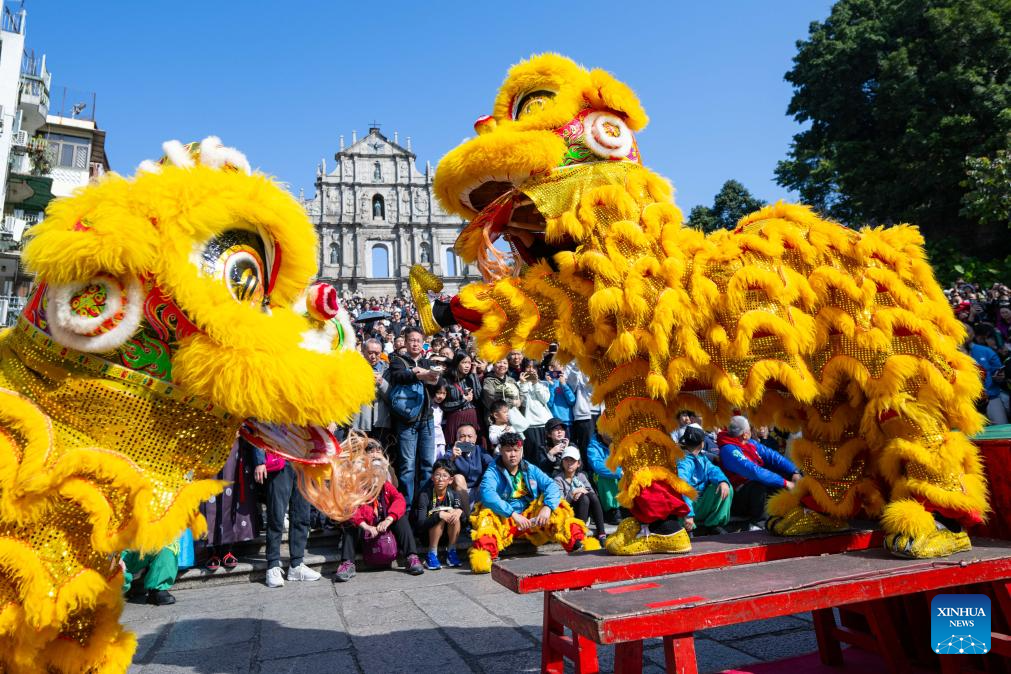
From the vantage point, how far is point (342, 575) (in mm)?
4770

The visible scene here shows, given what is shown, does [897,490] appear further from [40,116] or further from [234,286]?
[40,116]

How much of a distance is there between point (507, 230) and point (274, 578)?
3.36 meters

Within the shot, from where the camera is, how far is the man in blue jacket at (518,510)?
524 centimetres

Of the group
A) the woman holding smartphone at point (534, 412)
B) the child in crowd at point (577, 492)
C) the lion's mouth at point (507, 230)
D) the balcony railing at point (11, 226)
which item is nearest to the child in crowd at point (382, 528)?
the child in crowd at point (577, 492)

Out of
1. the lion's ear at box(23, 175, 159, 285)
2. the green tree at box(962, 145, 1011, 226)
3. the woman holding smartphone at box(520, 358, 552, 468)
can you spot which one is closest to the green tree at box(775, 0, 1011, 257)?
the green tree at box(962, 145, 1011, 226)

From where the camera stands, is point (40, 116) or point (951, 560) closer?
point (951, 560)

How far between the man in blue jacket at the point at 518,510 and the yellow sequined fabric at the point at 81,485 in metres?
3.73

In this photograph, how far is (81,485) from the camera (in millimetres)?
1478

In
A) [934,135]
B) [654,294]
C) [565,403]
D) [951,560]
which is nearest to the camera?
[951,560]

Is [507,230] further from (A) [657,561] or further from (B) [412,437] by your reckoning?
(B) [412,437]

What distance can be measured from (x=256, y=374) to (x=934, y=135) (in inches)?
780

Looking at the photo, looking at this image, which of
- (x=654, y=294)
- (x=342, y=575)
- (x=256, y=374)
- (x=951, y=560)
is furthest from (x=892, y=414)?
(x=342, y=575)

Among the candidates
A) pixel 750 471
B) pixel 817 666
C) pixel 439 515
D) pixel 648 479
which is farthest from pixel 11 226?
pixel 817 666

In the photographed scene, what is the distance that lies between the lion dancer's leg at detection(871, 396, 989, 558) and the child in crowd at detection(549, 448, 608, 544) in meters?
3.50
